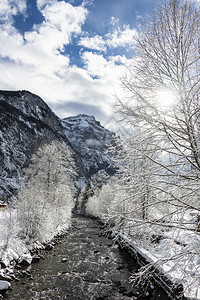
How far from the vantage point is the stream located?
7414mm

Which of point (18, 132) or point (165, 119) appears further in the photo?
point (18, 132)

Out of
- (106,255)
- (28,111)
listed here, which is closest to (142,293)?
(106,255)

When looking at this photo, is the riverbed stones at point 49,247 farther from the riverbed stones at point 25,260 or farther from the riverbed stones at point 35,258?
the riverbed stones at point 25,260

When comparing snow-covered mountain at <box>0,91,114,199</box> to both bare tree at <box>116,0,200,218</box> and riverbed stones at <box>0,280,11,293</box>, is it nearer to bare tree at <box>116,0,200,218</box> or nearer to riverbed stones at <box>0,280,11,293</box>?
riverbed stones at <box>0,280,11,293</box>

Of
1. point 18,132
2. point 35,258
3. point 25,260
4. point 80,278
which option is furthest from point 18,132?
point 80,278

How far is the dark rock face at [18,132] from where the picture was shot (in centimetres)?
6378

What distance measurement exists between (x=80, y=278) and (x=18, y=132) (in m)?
81.4

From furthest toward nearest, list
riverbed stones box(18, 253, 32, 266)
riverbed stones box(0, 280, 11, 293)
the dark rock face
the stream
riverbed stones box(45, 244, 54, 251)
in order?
the dark rock face
riverbed stones box(45, 244, 54, 251)
riverbed stones box(18, 253, 32, 266)
the stream
riverbed stones box(0, 280, 11, 293)

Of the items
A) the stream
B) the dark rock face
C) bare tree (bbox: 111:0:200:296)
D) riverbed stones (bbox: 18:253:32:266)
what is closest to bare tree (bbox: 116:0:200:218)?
bare tree (bbox: 111:0:200:296)

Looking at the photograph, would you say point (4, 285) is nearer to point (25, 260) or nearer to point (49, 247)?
point (25, 260)

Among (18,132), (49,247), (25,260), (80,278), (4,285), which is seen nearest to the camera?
(4,285)

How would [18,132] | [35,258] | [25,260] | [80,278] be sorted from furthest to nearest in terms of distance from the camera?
[18,132], [35,258], [25,260], [80,278]

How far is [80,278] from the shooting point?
29.9ft

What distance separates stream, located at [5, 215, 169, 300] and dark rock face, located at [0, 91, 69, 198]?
149 feet
